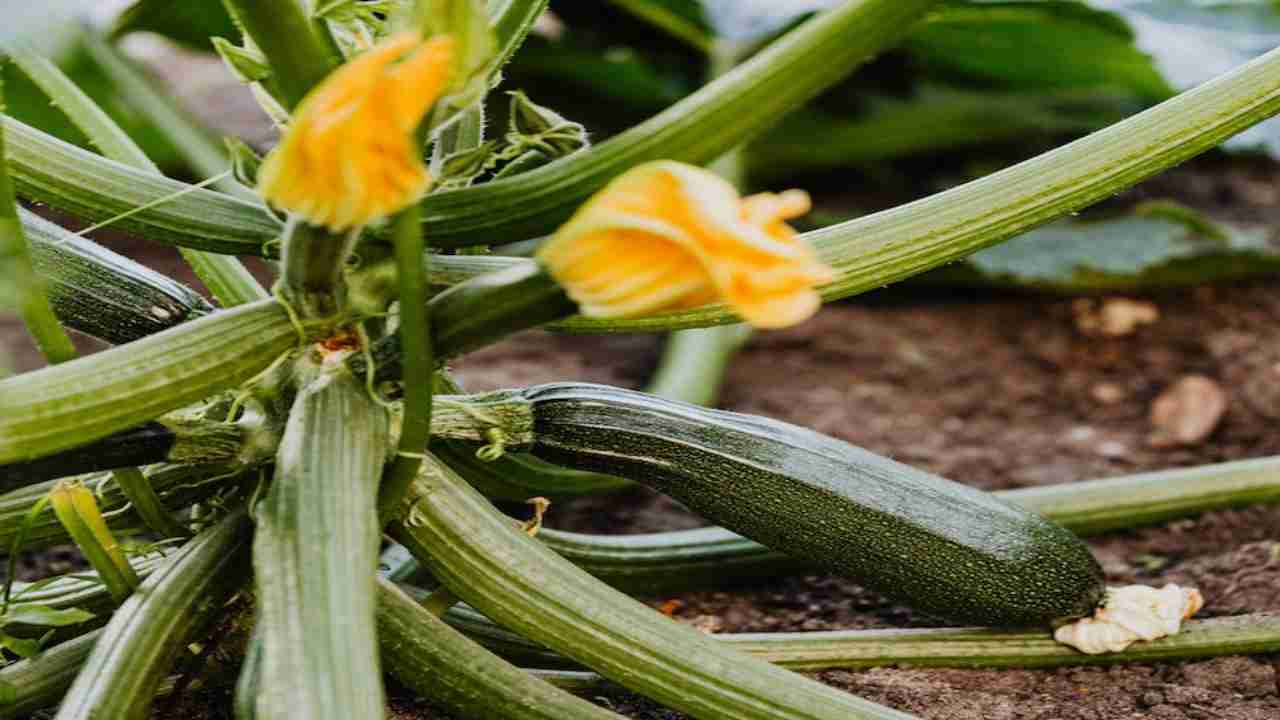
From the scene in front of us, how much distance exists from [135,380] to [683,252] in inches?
18.2

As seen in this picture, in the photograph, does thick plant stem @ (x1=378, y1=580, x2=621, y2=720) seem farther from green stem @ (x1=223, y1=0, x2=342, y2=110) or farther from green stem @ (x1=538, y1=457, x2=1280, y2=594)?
green stem @ (x1=223, y1=0, x2=342, y2=110)

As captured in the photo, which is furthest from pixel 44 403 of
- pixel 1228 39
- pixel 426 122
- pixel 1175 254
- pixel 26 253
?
pixel 1175 254

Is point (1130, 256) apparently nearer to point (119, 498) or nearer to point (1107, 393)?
point (1107, 393)

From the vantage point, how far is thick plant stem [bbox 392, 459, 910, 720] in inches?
48.1

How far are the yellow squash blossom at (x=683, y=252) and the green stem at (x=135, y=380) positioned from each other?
32 cm

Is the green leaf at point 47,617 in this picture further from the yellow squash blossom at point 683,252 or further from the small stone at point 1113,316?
the small stone at point 1113,316

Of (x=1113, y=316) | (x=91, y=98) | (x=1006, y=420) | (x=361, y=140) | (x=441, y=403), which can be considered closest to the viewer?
(x=361, y=140)

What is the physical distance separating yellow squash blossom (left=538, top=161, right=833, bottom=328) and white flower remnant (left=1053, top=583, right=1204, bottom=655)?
796 millimetres

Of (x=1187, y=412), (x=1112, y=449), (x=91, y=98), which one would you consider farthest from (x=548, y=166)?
(x=91, y=98)

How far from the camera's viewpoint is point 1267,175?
326cm

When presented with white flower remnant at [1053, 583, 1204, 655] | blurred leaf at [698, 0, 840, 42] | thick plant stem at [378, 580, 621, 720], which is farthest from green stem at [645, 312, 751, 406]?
thick plant stem at [378, 580, 621, 720]

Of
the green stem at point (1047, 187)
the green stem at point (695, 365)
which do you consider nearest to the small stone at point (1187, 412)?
the green stem at point (695, 365)

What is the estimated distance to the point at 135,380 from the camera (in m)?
1.06

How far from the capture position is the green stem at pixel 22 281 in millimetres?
933
